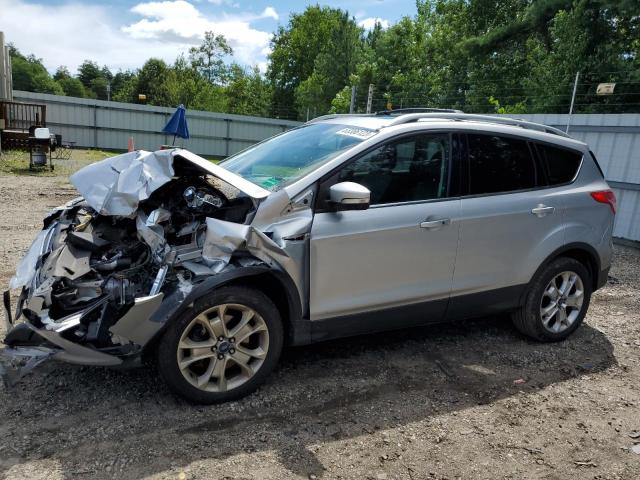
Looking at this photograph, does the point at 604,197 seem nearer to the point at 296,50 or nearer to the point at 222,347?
the point at 222,347

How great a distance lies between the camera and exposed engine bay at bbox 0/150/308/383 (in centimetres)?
291

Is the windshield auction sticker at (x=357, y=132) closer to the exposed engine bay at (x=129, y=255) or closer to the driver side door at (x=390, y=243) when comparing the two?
the driver side door at (x=390, y=243)

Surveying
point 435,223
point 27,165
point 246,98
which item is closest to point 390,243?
point 435,223

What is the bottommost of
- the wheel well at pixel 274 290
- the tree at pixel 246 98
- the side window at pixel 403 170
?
the wheel well at pixel 274 290

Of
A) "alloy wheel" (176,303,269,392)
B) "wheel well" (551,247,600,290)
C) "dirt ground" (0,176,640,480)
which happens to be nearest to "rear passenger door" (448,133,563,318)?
"wheel well" (551,247,600,290)

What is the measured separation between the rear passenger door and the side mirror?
0.93 m

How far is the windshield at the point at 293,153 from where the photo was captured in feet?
12.0

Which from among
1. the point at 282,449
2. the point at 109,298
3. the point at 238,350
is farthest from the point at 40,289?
the point at 282,449

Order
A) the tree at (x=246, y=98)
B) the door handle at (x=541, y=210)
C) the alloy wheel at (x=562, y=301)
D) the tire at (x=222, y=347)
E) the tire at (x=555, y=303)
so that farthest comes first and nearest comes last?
the tree at (x=246, y=98) < the alloy wheel at (x=562, y=301) < the tire at (x=555, y=303) < the door handle at (x=541, y=210) < the tire at (x=222, y=347)

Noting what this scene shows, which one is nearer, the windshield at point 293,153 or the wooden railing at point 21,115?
the windshield at point 293,153

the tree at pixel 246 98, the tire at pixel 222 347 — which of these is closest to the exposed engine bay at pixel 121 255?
the tire at pixel 222 347

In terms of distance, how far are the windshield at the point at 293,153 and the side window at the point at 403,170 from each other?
173 millimetres

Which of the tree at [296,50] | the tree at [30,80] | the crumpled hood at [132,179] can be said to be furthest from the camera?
the tree at [30,80]

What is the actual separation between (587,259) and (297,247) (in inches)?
112
